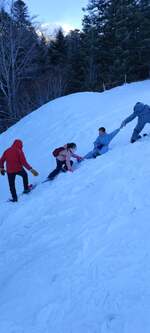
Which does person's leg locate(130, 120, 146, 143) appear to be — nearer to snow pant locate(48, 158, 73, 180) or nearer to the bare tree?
snow pant locate(48, 158, 73, 180)

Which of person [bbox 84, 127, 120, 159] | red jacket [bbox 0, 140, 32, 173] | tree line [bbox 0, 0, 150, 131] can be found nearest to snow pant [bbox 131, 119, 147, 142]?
person [bbox 84, 127, 120, 159]

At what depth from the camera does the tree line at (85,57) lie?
34.6 metres

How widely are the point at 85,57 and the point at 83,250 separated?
3349cm

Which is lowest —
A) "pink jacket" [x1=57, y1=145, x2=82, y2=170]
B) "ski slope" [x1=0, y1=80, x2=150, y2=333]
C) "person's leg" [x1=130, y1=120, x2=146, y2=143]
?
"ski slope" [x1=0, y1=80, x2=150, y2=333]

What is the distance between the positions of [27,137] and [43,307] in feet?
44.7

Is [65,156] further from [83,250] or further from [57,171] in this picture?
[83,250]

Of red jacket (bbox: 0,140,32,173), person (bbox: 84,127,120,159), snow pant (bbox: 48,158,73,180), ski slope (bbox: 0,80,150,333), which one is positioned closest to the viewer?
ski slope (bbox: 0,80,150,333)

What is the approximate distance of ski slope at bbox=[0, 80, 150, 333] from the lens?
5.87 metres

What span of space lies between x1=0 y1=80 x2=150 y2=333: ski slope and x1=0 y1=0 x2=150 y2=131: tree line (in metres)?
22.1

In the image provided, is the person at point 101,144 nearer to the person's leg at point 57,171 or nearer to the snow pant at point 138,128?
the snow pant at point 138,128

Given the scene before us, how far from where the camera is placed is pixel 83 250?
748 cm

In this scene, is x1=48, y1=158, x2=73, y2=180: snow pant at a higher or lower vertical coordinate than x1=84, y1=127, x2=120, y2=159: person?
lower

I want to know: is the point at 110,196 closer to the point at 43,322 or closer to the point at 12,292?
the point at 12,292

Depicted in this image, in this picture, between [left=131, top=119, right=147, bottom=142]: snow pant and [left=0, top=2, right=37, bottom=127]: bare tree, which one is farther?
[left=0, top=2, right=37, bottom=127]: bare tree
